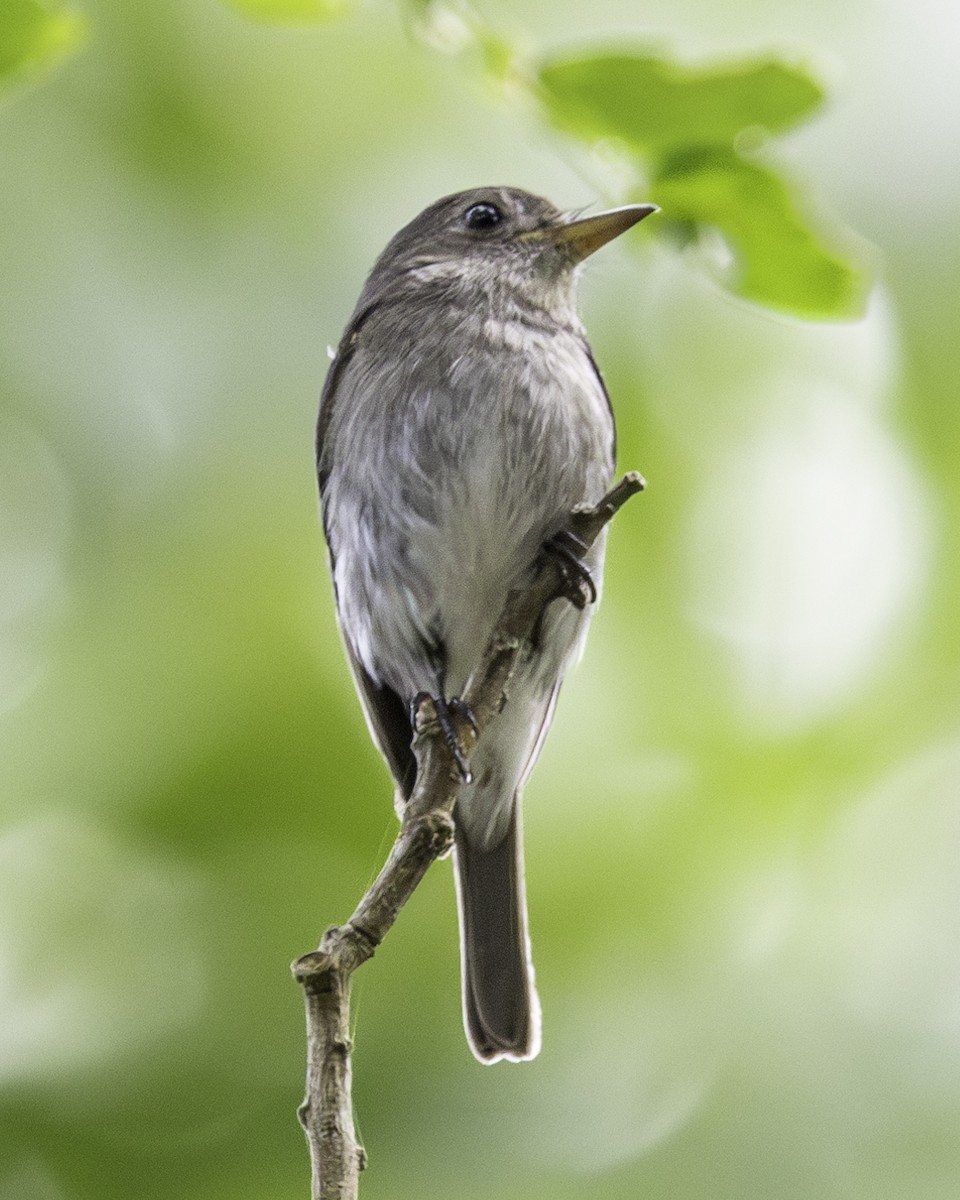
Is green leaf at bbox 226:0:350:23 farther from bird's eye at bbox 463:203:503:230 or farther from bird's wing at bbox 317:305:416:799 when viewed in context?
bird's eye at bbox 463:203:503:230

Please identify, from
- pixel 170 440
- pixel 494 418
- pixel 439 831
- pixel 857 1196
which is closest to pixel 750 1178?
pixel 857 1196

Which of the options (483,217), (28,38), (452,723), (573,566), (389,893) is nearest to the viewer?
(28,38)

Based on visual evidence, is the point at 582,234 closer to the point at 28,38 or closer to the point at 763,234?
the point at 763,234

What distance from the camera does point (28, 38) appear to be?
1.41 meters

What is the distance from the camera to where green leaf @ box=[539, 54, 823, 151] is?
1.52 metres

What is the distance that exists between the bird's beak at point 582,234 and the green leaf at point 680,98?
1.73 metres

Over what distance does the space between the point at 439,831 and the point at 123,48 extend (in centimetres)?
343

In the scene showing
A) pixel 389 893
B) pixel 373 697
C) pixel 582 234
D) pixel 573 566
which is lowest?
pixel 389 893

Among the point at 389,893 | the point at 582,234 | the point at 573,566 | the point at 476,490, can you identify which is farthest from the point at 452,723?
the point at 582,234

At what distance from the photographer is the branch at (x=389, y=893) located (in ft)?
4.91

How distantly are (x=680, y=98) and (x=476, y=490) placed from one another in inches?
73.3

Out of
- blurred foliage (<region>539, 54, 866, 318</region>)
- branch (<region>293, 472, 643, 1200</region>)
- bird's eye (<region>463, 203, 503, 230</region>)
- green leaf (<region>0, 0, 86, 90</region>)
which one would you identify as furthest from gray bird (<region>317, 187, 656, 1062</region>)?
green leaf (<region>0, 0, 86, 90</region>)

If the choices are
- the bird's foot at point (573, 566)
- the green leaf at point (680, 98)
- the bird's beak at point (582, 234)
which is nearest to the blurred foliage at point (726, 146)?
the green leaf at point (680, 98)

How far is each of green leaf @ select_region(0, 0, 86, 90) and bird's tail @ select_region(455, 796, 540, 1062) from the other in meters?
2.34
